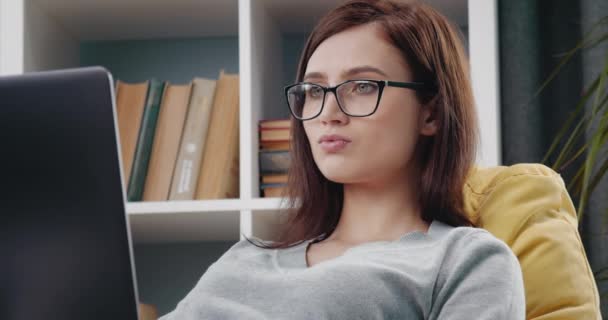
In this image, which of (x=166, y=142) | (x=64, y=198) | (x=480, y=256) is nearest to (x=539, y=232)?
(x=480, y=256)

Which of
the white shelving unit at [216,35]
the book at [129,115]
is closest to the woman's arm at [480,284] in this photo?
the white shelving unit at [216,35]

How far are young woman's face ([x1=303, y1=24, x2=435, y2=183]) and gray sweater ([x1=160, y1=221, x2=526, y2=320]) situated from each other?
0.12m

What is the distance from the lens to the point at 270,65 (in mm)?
2057

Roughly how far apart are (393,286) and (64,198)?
0.45 metres

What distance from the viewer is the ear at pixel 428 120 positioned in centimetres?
129

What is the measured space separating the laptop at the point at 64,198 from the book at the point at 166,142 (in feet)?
3.37

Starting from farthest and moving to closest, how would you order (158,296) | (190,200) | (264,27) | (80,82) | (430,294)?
1. (158,296)
2. (264,27)
3. (190,200)
4. (430,294)
5. (80,82)

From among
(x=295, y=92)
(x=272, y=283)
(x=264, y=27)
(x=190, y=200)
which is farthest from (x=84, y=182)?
(x=264, y=27)

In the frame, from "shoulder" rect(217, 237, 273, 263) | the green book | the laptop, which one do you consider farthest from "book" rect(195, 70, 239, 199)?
the laptop

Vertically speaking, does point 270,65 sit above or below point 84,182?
above

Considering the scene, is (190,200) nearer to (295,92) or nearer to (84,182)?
(295,92)

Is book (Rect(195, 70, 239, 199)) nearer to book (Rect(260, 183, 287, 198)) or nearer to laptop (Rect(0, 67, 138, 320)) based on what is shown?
book (Rect(260, 183, 287, 198))

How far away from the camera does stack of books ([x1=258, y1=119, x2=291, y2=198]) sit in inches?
74.3

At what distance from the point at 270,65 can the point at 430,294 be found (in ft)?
3.52
